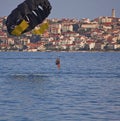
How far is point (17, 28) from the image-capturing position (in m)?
58.1

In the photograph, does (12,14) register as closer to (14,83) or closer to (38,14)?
(38,14)

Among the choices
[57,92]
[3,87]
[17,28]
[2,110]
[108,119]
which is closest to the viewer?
[108,119]

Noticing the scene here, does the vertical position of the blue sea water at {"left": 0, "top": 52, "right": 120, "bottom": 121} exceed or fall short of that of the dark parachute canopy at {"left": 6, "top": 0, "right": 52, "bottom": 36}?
it falls short

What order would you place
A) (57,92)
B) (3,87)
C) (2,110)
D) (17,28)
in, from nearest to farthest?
(2,110)
(57,92)
(3,87)
(17,28)

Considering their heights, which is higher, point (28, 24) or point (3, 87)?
point (28, 24)

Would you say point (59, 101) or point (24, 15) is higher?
point (24, 15)

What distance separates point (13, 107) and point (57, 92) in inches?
415

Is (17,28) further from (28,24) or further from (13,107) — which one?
(13,107)

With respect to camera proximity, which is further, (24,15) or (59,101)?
(24,15)

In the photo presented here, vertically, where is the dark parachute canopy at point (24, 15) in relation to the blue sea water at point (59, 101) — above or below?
above

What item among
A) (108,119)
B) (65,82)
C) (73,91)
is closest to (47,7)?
(65,82)

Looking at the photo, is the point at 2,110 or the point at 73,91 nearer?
the point at 2,110

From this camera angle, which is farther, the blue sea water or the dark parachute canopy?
the dark parachute canopy

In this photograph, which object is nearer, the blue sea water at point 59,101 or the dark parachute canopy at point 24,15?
the blue sea water at point 59,101
